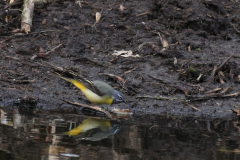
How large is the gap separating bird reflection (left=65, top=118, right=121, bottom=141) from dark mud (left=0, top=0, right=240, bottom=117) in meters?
0.96

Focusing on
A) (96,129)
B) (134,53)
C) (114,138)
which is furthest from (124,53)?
(114,138)

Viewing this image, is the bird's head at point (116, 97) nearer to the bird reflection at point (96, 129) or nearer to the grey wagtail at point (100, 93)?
the grey wagtail at point (100, 93)

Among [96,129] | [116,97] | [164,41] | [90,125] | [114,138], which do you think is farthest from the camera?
[164,41]

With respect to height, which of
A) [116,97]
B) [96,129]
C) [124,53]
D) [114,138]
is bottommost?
[114,138]

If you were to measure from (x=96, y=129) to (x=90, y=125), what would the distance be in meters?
0.30

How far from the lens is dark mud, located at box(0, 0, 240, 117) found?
7945 mm

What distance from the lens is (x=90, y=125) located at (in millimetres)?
6031

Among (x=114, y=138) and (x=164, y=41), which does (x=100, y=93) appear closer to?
(x=114, y=138)

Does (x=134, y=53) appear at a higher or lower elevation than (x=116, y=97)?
higher

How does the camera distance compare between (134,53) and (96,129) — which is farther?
(134,53)

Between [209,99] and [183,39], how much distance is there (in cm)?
280

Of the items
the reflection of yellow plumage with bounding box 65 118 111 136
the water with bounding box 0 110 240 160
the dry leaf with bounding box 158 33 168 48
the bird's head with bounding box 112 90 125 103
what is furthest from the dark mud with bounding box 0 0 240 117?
the water with bounding box 0 110 240 160

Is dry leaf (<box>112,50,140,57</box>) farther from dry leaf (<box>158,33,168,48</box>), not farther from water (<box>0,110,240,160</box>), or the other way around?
water (<box>0,110,240,160</box>)

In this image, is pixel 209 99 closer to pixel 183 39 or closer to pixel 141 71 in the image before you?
pixel 141 71
